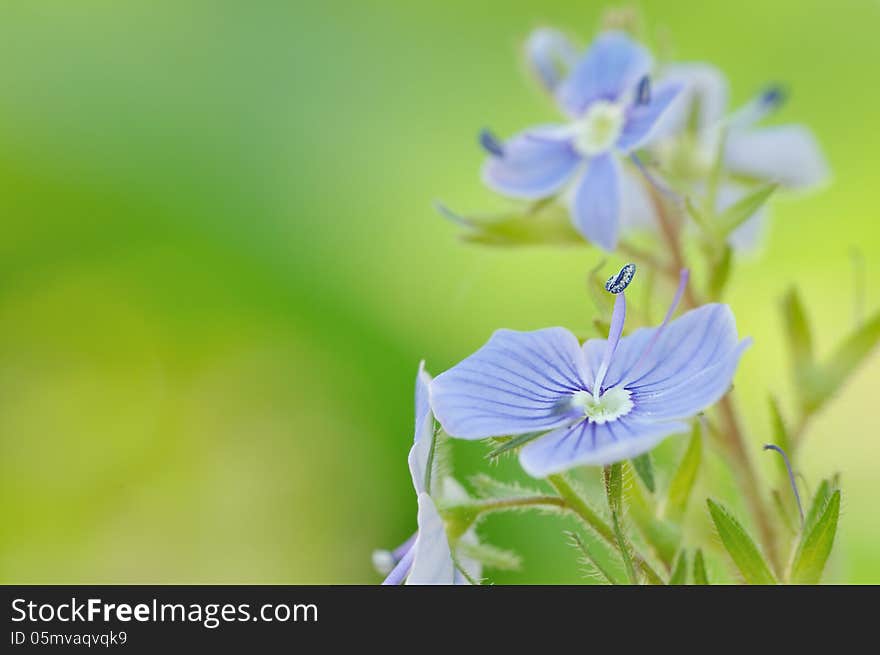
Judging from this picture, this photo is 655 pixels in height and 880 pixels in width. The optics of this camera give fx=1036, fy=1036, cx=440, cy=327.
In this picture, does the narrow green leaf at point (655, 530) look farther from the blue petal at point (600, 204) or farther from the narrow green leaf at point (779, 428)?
the blue petal at point (600, 204)

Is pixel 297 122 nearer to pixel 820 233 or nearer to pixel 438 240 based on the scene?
pixel 438 240

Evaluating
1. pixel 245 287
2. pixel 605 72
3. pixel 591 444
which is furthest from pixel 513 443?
pixel 245 287

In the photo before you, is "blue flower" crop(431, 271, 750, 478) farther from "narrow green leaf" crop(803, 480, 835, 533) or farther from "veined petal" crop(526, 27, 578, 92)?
"veined petal" crop(526, 27, 578, 92)

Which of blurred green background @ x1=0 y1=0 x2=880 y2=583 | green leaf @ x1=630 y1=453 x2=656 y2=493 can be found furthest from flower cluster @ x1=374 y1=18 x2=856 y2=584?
blurred green background @ x1=0 y1=0 x2=880 y2=583

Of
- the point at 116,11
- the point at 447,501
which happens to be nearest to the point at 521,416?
the point at 447,501

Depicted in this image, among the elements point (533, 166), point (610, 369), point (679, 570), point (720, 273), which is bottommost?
point (679, 570)

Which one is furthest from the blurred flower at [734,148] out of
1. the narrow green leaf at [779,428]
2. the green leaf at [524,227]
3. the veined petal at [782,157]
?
the narrow green leaf at [779,428]

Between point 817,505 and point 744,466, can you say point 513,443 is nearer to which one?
point 817,505
